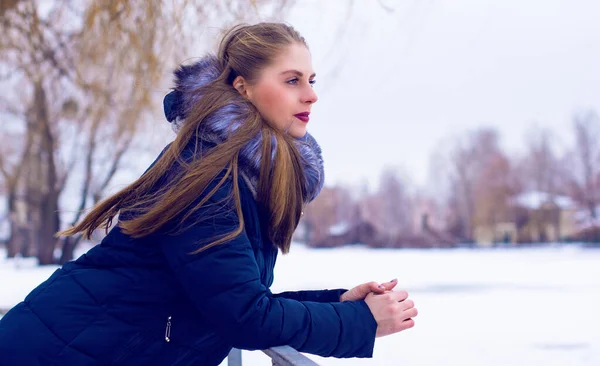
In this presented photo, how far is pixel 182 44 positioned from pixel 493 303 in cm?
767

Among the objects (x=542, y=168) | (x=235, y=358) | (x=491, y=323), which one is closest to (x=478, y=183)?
(x=542, y=168)

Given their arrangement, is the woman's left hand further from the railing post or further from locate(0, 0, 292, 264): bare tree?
locate(0, 0, 292, 264): bare tree

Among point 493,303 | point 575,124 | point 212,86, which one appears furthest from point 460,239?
point 212,86

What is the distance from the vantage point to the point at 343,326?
3.83 ft

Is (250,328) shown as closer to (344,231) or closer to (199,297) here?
(199,297)

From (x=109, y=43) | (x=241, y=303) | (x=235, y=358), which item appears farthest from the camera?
(x=109, y=43)

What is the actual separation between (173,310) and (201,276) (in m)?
0.14

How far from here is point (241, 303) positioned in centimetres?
108

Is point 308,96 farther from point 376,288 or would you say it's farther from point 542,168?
point 542,168

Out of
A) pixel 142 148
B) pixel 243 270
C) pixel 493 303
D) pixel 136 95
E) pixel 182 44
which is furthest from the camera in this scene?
pixel 142 148

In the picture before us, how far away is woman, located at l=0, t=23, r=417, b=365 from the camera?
1.10 metres

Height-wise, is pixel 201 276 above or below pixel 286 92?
below

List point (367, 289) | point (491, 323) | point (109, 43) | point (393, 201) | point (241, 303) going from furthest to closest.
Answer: point (393, 201)
point (491, 323)
point (109, 43)
point (367, 289)
point (241, 303)

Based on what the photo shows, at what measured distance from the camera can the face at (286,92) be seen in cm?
139
